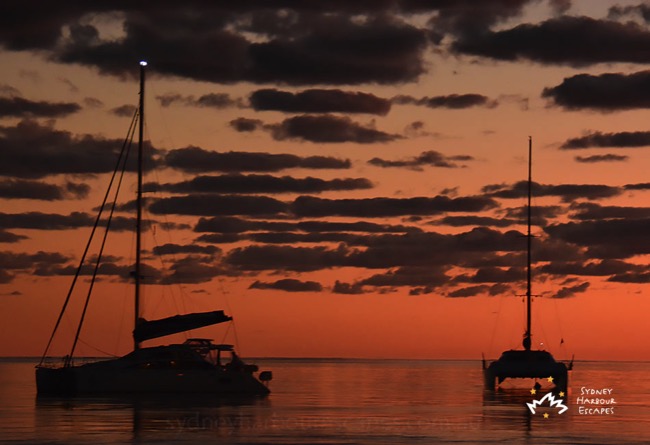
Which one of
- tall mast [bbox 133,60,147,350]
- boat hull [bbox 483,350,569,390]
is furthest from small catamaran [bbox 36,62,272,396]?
boat hull [bbox 483,350,569,390]

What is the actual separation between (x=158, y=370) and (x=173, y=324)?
275 centimetres

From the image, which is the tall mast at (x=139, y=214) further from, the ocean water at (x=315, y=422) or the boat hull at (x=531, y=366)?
the boat hull at (x=531, y=366)

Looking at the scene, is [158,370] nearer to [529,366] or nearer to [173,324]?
[173,324]

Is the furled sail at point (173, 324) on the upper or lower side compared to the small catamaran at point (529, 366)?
upper

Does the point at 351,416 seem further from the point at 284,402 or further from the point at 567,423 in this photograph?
the point at 284,402

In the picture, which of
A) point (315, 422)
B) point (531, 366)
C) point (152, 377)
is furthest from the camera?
point (531, 366)

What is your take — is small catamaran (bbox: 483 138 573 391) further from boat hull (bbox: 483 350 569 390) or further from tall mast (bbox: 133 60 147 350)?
tall mast (bbox: 133 60 147 350)

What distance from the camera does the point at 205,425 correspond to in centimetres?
5350

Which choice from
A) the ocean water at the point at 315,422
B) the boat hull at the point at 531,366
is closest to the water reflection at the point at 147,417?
the ocean water at the point at 315,422

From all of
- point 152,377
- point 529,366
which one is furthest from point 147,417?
point 529,366

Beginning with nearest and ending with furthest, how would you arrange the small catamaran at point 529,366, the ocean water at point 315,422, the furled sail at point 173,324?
1. the ocean water at point 315,422
2. the furled sail at point 173,324
3. the small catamaran at point 529,366

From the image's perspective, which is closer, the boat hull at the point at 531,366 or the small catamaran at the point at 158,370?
the small catamaran at the point at 158,370

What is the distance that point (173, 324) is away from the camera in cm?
7500

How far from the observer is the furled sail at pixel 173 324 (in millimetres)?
→ 74375
